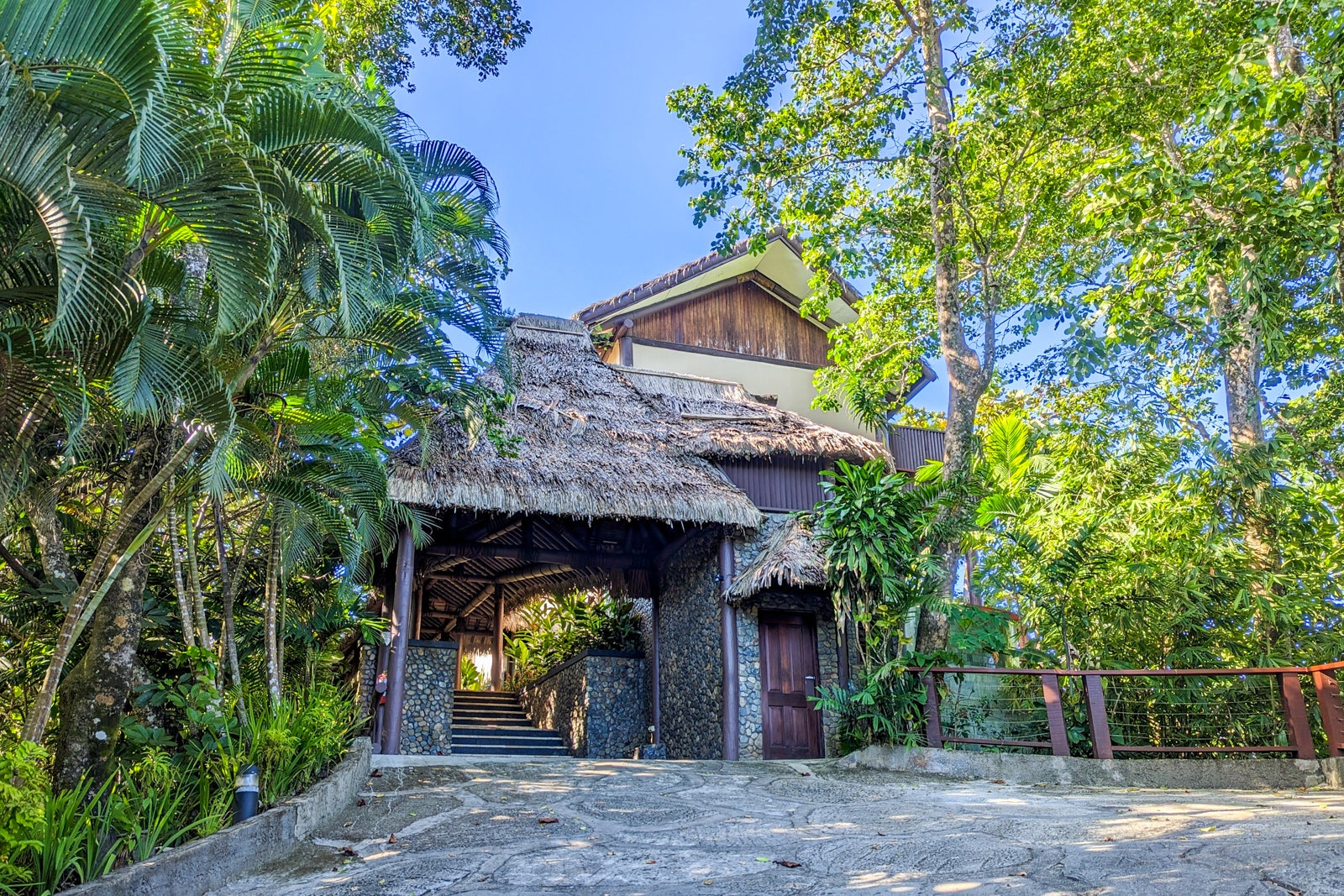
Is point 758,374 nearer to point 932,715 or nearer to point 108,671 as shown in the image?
point 932,715

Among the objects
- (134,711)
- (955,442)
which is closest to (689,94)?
(955,442)

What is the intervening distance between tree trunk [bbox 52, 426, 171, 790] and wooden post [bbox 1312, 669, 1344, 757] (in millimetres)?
7706

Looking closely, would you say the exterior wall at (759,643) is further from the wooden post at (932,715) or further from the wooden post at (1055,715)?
the wooden post at (1055,715)

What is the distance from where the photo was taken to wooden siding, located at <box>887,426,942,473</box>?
46.5 feet

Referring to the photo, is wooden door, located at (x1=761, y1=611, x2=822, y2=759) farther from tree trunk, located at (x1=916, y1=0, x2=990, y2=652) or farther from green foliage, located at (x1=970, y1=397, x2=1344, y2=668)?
green foliage, located at (x1=970, y1=397, x2=1344, y2=668)

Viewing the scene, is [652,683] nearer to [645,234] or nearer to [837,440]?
[837,440]

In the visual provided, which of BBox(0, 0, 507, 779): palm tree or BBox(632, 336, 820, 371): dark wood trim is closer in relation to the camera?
BBox(0, 0, 507, 779): palm tree

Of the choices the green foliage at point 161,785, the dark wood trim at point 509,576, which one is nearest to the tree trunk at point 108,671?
the green foliage at point 161,785

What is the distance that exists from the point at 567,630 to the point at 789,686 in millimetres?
4311

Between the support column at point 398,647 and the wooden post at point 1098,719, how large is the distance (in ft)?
19.6

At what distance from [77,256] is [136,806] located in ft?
8.35

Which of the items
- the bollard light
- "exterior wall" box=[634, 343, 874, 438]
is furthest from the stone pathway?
"exterior wall" box=[634, 343, 874, 438]

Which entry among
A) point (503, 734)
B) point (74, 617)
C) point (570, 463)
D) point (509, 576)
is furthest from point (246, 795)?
point (509, 576)

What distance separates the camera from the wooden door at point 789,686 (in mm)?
10102
